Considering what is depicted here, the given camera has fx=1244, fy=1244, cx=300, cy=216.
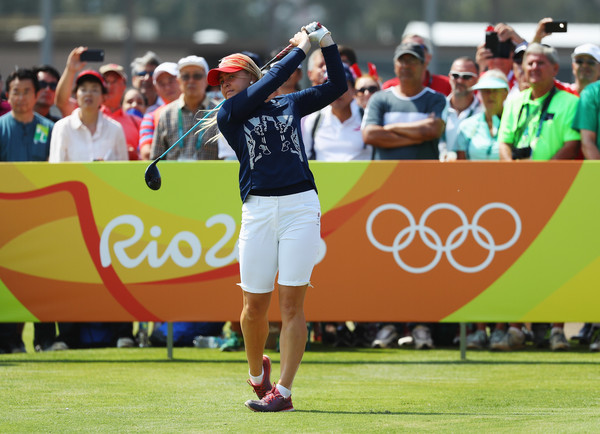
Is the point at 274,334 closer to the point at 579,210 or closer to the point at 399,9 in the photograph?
the point at 579,210

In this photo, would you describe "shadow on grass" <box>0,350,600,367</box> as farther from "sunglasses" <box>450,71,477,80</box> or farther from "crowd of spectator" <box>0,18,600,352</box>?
"sunglasses" <box>450,71,477,80</box>

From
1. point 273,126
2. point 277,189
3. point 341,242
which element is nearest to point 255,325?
point 277,189

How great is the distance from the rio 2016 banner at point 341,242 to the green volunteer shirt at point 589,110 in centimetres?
70

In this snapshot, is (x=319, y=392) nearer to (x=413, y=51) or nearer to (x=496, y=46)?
(x=413, y=51)

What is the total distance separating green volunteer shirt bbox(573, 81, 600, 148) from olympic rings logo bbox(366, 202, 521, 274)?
1.16 metres

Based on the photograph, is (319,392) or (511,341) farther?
(511,341)

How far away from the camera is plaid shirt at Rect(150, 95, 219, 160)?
11.5m

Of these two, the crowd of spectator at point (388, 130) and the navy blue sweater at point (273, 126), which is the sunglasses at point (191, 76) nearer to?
the crowd of spectator at point (388, 130)

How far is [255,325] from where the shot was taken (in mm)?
7809

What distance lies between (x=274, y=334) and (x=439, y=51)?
2859cm

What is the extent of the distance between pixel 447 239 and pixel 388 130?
1.34 meters

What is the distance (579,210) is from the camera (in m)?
10.3

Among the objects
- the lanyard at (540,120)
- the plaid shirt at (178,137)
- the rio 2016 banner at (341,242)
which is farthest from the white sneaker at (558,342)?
the plaid shirt at (178,137)

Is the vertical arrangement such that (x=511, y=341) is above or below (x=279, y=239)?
below
